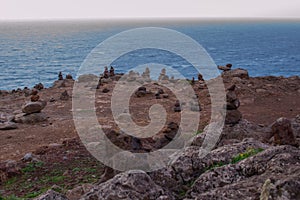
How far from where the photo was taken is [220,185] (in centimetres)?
840

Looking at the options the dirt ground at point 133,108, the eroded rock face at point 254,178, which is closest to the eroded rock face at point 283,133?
the eroded rock face at point 254,178

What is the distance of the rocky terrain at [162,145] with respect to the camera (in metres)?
7.89

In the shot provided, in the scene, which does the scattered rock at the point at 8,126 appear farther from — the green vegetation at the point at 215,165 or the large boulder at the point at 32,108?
the green vegetation at the point at 215,165

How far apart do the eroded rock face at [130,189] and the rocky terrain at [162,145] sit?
0.02m

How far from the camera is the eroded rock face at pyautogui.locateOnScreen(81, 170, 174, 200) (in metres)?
7.72

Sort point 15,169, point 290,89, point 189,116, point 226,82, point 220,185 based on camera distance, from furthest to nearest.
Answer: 1. point 226,82
2. point 290,89
3. point 189,116
4. point 15,169
5. point 220,185

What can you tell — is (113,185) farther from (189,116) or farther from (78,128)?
(189,116)

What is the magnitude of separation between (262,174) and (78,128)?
1768cm

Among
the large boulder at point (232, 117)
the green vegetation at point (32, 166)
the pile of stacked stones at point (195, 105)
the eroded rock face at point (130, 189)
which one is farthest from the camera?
the pile of stacked stones at point (195, 105)

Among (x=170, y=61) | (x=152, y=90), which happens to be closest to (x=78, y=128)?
(x=152, y=90)

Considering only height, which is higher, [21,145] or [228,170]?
[228,170]

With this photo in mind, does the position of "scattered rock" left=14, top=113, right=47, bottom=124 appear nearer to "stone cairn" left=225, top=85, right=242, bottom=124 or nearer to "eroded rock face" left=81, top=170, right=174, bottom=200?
"stone cairn" left=225, top=85, right=242, bottom=124

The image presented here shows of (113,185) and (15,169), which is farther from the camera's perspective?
(15,169)

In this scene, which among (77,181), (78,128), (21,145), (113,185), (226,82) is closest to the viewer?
(113,185)
